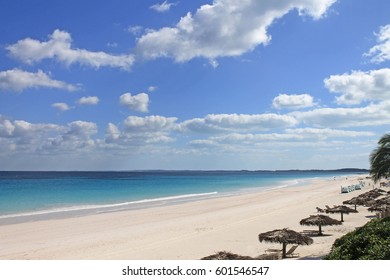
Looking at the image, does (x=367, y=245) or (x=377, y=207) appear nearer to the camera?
(x=367, y=245)

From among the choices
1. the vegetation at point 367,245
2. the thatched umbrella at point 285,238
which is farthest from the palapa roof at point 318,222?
the vegetation at point 367,245

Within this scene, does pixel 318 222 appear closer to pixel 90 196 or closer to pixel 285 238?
pixel 285 238

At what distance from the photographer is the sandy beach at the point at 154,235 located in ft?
47.9

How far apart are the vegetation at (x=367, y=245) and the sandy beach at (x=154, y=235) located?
14.9 ft

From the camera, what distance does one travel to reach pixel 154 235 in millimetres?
18297

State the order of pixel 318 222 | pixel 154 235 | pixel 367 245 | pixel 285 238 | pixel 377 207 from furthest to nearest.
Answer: pixel 377 207, pixel 154 235, pixel 318 222, pixel 285 238, pixel 367 245

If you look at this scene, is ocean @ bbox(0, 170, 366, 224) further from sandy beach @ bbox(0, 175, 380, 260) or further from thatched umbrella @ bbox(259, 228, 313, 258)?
thatched umbrella @ bbox(259, 228, 313, 258)

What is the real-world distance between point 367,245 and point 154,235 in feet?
39.2

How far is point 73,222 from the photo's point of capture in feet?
78.4

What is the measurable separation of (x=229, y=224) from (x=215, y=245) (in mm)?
5688

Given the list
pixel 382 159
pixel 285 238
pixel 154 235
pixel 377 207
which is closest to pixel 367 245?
pixel 285 238

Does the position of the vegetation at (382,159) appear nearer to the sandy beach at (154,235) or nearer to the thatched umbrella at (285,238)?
the sandy beach at (154,235)

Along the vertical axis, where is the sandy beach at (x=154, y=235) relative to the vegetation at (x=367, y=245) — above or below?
below
